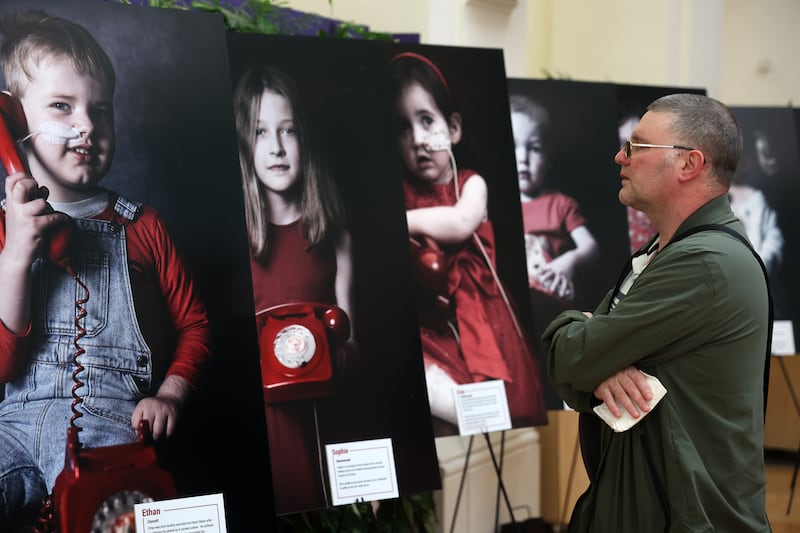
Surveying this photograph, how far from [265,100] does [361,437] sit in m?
0.99

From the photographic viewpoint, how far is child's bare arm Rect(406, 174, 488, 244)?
320cm

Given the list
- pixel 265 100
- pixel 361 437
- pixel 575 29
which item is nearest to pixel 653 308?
pixel 361 437

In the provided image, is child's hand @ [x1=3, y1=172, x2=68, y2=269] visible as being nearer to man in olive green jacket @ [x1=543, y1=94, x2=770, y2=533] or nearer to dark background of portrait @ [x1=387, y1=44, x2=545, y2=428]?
man in olive green jacket @ [x1=543, y1=94, x2=770, y2=533]

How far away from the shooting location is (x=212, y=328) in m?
2.30

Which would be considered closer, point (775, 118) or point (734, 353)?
point (734, 353)

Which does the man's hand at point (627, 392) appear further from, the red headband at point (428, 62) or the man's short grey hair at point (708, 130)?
the red headband at point (428, 62)

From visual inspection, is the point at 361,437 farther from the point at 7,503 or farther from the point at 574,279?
the point at 574,279

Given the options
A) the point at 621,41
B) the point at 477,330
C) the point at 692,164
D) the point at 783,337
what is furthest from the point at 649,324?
the point at 621,41

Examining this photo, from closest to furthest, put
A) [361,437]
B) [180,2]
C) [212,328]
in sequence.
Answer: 1. [212,328]
2. [361,437]
3. [180,2]

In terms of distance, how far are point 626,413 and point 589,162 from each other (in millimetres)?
2132

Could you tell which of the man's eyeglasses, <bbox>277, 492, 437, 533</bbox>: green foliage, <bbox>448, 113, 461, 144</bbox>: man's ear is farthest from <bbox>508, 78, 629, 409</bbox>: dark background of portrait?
the man's eyeglasses

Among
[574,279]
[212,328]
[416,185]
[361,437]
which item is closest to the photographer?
[212,328]

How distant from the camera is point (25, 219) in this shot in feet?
6.78

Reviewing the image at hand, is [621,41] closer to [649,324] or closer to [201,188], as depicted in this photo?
[201,188]
